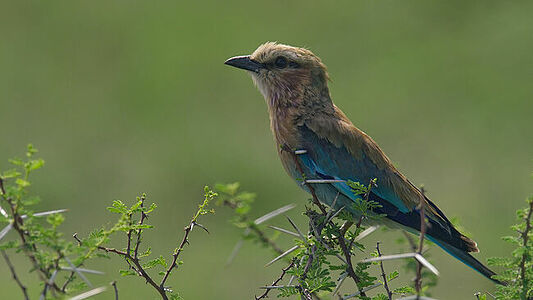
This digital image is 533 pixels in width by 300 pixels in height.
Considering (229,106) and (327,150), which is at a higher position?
(229,106)

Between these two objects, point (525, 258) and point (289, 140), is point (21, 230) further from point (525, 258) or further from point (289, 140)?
point (289, 140)

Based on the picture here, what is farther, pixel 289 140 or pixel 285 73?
pixel 285 73

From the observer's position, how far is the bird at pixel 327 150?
4473 millimetres

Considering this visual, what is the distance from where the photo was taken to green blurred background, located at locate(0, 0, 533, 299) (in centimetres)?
871

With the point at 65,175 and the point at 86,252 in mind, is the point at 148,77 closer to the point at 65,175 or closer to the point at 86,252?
the point at 65,175

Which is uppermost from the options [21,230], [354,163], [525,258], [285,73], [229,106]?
[229,106]

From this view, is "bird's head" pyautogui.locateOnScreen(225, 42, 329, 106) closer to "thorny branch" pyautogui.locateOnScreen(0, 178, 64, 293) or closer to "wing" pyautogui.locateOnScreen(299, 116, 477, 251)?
"wing" pyautogui.locateOnScreen(299, 116, 477, 251)

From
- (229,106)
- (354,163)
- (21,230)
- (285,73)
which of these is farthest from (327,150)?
(229,106)

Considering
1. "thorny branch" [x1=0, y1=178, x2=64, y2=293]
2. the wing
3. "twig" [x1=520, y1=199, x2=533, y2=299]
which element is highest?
the wing

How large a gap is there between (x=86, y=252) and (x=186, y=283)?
4794mm

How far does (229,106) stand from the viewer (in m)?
11.1

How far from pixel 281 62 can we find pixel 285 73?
10 cm

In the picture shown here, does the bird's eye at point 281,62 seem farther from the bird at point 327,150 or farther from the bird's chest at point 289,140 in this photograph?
the bird's chest at point 289,140

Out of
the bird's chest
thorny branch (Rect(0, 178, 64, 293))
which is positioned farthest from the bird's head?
thorny branch (Rect(0, 178, 64, 293))
